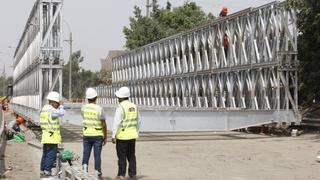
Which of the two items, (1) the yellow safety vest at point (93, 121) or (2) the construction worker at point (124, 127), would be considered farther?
(1) the yellow safety vest at point (93, 121)

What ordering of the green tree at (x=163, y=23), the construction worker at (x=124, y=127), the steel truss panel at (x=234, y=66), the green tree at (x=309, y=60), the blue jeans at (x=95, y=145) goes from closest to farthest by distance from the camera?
the construction worker at (x=124, y=127) < the blue jeans at (x=95, y=145) < the steel truss panel at (x=234, y=66) < the green tree at (x=309, y=60) < the green tree at (x=163, y=23)

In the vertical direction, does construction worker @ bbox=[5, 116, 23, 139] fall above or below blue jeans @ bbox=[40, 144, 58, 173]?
A: above

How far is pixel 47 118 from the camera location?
396 inches

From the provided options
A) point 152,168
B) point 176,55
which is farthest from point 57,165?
point 176,55

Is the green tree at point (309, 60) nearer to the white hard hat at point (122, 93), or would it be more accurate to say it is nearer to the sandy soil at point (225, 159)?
the sandy soil at point (225, 159)

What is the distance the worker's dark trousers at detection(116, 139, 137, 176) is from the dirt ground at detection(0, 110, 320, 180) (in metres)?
1.11

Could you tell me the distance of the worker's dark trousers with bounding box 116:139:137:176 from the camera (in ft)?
33.2

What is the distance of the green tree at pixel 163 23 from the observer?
2365 inches

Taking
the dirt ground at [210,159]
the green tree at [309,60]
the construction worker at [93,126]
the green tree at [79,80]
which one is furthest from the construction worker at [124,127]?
the green tree at [79,80]

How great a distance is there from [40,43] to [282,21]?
10.3 metres

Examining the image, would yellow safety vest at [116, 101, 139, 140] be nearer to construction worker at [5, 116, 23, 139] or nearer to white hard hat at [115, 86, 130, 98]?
white hard hat at [115, 86, 130, 98]

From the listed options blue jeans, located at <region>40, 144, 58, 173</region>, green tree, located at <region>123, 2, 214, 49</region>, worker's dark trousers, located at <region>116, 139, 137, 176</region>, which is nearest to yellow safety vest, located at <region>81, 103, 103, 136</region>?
worker's dark trousers, located at <region>116, 139, 137, 176</region>

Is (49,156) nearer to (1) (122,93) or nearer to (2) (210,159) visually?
(1) (122,93)

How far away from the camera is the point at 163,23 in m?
62.1
